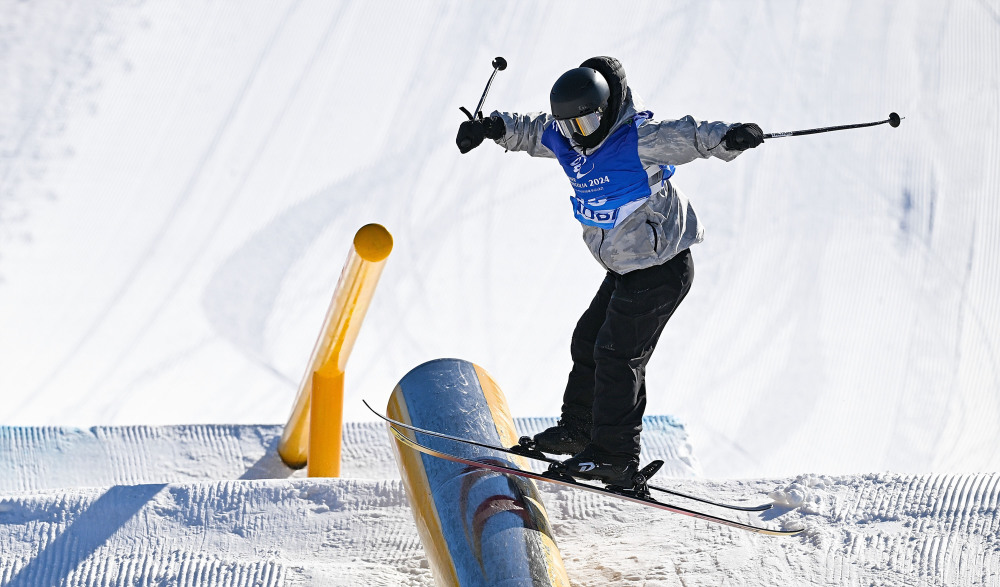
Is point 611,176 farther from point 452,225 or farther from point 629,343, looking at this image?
point 452,225

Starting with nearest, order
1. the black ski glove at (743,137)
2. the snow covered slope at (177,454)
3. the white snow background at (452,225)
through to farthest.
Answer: the black ski glove at (743,137) → the snow covered slope at (177,454) → the white snow background at (452,225)

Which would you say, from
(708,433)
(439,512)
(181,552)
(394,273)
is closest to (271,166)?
(394,273)

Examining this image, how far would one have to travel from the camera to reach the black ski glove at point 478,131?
132 inches

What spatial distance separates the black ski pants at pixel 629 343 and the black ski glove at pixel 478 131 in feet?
1.91

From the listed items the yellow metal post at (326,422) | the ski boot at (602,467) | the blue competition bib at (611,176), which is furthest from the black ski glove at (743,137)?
the yellow metal post at (326,422)

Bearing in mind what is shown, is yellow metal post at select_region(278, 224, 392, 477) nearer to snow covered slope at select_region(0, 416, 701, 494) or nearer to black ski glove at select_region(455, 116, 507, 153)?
snow covered slope at select_region(0, 416, 701, 494)

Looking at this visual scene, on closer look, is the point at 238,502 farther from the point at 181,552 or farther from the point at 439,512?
the point at 439,512

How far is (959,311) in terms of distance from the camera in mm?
6730

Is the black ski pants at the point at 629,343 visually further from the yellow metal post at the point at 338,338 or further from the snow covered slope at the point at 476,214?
the snow covered slope at the point at 476,214

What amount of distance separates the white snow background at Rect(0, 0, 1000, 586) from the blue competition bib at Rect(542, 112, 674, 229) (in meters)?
2.36

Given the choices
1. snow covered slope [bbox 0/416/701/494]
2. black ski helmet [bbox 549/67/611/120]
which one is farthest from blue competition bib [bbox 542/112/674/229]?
snow covered slope [bbox 0/416/701/494]

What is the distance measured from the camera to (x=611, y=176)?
3.21 metres

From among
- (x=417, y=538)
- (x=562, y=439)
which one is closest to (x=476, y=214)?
(x=417, y=538)

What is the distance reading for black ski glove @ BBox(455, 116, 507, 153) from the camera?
3.36 metres
